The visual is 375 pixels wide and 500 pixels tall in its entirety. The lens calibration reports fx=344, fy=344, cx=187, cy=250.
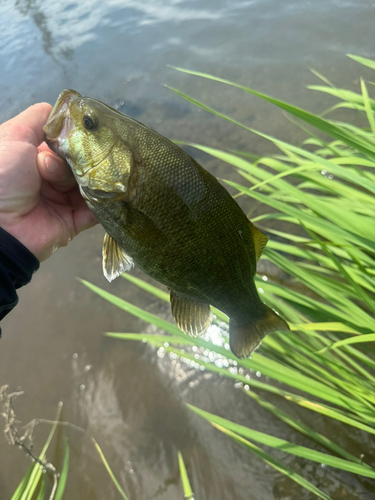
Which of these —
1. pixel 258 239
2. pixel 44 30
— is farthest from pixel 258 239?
pixel 44 30

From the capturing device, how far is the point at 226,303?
1368mm

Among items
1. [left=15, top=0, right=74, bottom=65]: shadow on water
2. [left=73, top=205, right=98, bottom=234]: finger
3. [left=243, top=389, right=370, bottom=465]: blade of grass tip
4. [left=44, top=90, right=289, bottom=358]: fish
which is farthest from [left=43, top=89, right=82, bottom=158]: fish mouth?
[left=15, top=0, right=74, bottom=65]: shadow on water

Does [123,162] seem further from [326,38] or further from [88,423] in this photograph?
[326,38]

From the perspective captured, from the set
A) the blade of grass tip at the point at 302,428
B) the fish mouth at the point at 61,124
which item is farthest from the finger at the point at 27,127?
the blade of grass tip at the point at 302,428

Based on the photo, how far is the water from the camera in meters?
2.20

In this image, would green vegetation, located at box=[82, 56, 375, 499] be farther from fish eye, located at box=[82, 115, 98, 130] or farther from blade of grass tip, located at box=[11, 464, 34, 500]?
blade of grass tip, located at box=[11, 464, 34, 500]

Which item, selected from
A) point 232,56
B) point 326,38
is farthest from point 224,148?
point 326,38

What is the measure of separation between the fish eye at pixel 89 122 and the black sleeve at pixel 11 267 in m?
0.64

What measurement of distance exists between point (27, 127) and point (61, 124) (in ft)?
1.46

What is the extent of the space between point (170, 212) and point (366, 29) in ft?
18.9

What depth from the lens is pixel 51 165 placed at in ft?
4.83

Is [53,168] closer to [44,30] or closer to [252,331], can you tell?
[252,331]

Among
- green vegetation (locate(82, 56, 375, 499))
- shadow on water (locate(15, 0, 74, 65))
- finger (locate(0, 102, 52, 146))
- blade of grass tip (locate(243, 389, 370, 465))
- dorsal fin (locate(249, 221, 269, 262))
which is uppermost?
shadow on water (locate(15, 0, 74, 65))

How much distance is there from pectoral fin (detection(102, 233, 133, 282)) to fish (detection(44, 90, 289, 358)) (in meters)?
0.08
